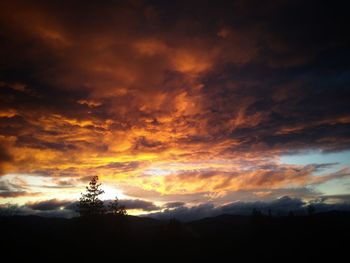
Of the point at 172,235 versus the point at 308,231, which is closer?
the point at 172,235

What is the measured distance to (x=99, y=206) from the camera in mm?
73500

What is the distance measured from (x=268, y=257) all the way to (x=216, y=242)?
47.0 ft

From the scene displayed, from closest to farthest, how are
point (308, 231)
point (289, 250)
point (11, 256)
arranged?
point (11, 256)
point (289, 250)
point (308, 231)

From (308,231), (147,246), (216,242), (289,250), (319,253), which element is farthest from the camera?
(308,231)

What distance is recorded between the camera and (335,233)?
8312cm

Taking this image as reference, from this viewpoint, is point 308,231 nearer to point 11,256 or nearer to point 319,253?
point 319,253

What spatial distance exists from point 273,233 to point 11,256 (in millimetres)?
73882

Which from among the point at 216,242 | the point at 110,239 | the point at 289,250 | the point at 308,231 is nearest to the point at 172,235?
the point at 216,242

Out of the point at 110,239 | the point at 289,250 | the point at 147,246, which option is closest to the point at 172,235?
the point at 147,246

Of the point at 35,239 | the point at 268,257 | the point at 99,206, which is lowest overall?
the point at 268,257

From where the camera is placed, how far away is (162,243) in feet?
216

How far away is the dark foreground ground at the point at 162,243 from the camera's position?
43.9m

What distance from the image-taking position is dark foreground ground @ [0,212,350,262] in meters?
43.9

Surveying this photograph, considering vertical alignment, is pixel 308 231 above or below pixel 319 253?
above
